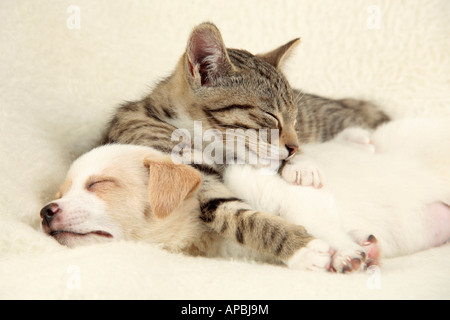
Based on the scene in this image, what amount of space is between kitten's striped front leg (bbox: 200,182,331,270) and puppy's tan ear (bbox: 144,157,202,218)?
12 cm

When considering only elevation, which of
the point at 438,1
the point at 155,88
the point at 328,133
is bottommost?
the point at 328,133

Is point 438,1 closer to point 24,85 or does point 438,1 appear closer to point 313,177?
point 313,177

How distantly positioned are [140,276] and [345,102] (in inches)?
73.3

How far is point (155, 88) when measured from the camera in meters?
2.16

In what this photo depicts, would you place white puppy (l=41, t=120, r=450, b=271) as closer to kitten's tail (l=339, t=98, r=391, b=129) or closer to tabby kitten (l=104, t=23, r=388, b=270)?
tabby kitten (l=104, t=23, r=388, b=270)

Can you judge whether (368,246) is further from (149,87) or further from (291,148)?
(149,87)

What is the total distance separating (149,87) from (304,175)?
962 millimetres

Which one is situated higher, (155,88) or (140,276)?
(155,88)

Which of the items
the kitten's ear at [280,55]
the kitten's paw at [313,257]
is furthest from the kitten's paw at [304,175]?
the kitten's ear at [280,55]

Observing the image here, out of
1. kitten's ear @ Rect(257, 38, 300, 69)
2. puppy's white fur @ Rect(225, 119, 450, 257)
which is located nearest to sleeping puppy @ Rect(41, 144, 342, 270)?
puppy's white fur @ Rect(225, 119, 450, 257)

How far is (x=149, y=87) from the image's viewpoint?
7.58 feet

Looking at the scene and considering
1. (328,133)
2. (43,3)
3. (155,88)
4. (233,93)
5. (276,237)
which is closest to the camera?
(276,237)

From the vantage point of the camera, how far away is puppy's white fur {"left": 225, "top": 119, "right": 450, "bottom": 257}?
5.16 ft

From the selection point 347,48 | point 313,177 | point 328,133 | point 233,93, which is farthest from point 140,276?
point 347,48
